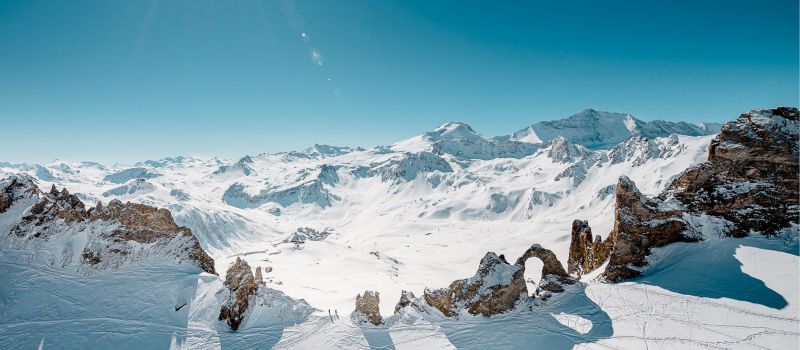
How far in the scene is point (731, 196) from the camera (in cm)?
2781

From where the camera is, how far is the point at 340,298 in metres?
46.1

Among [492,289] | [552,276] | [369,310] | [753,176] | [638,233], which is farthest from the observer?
[638,233]

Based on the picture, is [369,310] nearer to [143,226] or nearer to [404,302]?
[404,302]

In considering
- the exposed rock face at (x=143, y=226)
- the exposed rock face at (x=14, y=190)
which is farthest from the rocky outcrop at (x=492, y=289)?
the exposed rock face at (x=14, y=190)

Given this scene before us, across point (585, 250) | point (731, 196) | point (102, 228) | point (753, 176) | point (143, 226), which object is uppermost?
point (753, 176)

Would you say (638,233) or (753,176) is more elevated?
(753,176)

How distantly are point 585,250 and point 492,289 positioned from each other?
15.0 meters

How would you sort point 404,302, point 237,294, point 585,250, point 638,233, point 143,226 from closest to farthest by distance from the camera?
point 237,294 → point 404,302 → point 638,233 → point 143,226 → point 585,250

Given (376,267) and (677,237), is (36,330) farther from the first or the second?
(376,267)

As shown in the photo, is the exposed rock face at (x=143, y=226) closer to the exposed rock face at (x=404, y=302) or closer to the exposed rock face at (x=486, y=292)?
the exposed rock face at (x=404, y=302)

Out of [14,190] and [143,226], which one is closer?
[14,190]

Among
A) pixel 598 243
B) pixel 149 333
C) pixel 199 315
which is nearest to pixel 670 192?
pixel 598 243

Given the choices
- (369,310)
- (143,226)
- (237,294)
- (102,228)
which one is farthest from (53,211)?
(369,310)

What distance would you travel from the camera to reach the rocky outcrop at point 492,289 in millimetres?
25625
